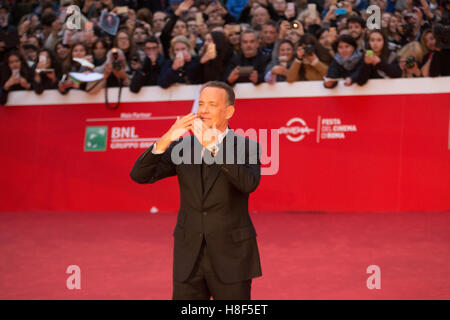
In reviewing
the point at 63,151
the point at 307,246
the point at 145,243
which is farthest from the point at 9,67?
the point at 307,246

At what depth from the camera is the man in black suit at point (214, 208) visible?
2863 mm

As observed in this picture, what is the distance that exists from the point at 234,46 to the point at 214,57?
0.72m

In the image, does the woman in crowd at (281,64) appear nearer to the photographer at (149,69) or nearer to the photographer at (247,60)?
the photographer at (247,60)

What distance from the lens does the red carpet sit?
5141 mm

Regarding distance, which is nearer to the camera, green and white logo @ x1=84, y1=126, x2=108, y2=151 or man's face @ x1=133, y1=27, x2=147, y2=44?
green and white logo @ x1=84, y1=126, x2=108, y2=151

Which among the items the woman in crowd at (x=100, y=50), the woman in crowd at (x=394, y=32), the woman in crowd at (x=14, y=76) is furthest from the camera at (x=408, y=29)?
the woman in crowd at (x=14, y=76)

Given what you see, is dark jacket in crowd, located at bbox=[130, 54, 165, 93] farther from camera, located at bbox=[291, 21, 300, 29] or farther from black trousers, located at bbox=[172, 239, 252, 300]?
black trousers, located at bbox=[172, 239, 252, 300]

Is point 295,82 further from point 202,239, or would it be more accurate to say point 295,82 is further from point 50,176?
point 202,239

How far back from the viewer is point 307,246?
253 inches

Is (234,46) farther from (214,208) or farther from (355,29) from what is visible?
(214,208)

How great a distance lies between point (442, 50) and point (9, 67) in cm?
624

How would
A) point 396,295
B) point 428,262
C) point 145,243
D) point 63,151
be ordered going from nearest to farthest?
1. point 396,295
2. point 428,262
3. point 145,243
4. point 63,151

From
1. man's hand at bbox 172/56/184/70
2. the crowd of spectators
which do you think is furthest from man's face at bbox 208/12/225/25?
man's hand at bbox 172/56/184/70

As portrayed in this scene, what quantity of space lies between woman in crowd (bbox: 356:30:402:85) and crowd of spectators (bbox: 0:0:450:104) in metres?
0.01
